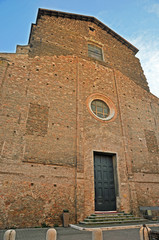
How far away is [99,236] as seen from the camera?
251 centimetres

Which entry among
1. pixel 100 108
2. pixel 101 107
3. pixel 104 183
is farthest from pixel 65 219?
pixel 101 107

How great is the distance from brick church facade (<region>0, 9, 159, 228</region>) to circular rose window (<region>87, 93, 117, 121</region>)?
57mm

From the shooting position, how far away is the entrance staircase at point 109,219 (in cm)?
644

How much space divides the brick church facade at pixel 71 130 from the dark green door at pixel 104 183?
4cm

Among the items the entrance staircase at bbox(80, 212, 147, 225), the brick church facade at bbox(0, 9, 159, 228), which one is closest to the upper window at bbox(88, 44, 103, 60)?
the brick church facade at bbox(0, 9, 159, 228)

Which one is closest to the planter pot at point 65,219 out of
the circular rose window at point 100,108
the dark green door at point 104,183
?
the dark green door at point 104,183

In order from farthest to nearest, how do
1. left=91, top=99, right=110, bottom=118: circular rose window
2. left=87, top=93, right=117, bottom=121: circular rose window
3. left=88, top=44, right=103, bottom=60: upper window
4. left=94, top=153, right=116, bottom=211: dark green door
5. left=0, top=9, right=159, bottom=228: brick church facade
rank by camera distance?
left=88, top=44, right=103, bottom=60: upper window
left=91, top=99, right=110, bottom=118: circular rose window
left=87, top=93, right=117, bottom=121: circular rose window
left=94, top=153, right=116, bottom=211: dark green door
left=0, top=9, right=159, bottom=228: brick church facade

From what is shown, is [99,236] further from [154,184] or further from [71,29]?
[71,29]

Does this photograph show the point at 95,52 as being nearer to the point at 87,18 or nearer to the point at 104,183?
the point at 87,18

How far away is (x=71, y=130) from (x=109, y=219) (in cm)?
391

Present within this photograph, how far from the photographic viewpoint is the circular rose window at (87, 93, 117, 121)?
373 inches

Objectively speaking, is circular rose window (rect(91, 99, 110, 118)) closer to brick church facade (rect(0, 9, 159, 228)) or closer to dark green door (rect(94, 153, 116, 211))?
brick church facade (rect(0, 9, 159, 228))

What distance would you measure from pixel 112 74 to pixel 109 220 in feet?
27.0

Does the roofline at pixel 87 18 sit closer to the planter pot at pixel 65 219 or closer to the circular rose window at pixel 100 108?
the circular rose window at pixel 100 108
